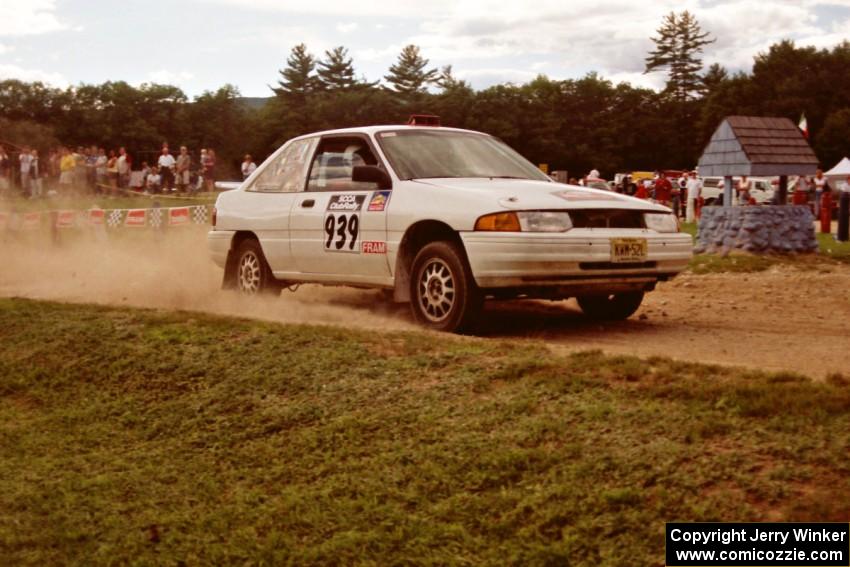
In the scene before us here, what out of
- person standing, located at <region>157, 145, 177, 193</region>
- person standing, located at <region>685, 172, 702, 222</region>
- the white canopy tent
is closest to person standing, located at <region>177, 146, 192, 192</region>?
person standing, located at <region>157, 145, 177, 193</region>

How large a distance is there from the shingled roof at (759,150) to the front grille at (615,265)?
34.7 feet

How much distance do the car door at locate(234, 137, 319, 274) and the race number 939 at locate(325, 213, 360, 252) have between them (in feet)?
1.90

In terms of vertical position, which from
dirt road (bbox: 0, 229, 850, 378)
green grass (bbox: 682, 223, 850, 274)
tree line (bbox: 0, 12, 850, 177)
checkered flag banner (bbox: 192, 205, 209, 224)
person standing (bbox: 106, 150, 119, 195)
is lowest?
dirt road (bbox: 0, 229, 850, 378)

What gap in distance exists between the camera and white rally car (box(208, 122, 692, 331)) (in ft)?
23.6

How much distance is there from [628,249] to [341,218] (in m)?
2.32

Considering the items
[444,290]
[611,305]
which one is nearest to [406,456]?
[444,290]

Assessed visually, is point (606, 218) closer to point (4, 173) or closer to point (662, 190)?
point (662, 190)

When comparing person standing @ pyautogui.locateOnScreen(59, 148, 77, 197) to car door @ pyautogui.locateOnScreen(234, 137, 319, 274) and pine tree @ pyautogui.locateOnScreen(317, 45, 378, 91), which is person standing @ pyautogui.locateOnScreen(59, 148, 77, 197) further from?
pine tree @ pyautogui.locateOnScreen(317, 45, 378, 91)

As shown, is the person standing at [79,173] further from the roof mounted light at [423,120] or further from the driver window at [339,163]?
the driver window at [339,163]

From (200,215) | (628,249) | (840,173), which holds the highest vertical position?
(840,173)

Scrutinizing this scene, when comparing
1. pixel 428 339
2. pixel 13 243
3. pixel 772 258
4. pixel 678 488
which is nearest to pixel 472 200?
pixel 428 339

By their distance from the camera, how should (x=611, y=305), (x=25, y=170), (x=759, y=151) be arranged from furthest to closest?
1. (x=25, y=170)
2. (x=759, y=151)
3. (x=611, y=305)

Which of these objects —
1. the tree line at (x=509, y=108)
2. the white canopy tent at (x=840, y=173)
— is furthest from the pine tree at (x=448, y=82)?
the white canopy tent at (x=840, y=173)

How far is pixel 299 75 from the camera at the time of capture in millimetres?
106625
